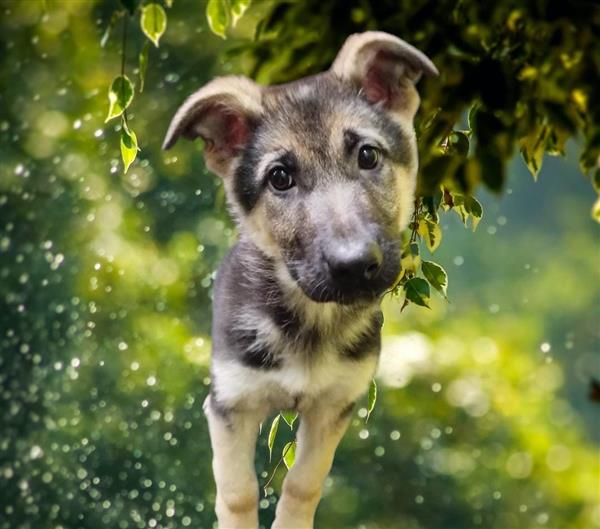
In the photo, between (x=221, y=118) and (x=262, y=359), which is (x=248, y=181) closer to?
(x=221, y=118)

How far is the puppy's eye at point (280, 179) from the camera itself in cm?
216

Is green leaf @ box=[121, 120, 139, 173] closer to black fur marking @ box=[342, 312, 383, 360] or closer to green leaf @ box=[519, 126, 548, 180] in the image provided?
black fur marking @ box=[342, 312, 383, 360]

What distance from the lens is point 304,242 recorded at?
6.95 ft

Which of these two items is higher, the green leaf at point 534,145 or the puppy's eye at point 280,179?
the puppy's eye at point 280,179

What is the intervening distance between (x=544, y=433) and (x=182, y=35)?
2.49m

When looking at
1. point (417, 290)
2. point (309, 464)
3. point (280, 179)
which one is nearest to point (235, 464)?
point (309, 464)

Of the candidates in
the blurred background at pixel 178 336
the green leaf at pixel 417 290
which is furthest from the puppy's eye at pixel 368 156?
the blurred background at pixel 178 336

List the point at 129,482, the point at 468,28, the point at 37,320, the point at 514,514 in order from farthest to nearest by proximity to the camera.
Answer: the point at 514,514 → the point at 37,320 → the point at 129,482 → the point at 468,28

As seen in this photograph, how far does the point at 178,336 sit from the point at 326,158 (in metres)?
3.10

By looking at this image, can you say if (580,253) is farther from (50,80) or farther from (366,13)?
(366,13)

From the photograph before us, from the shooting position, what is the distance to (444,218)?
511cm

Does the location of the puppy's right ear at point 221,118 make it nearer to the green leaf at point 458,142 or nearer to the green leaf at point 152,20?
the green leaf at point 152,20

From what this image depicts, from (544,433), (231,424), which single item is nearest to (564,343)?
(544,433)

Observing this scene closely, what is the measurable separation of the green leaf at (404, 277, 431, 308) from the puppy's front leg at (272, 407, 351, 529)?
10.7 inches
